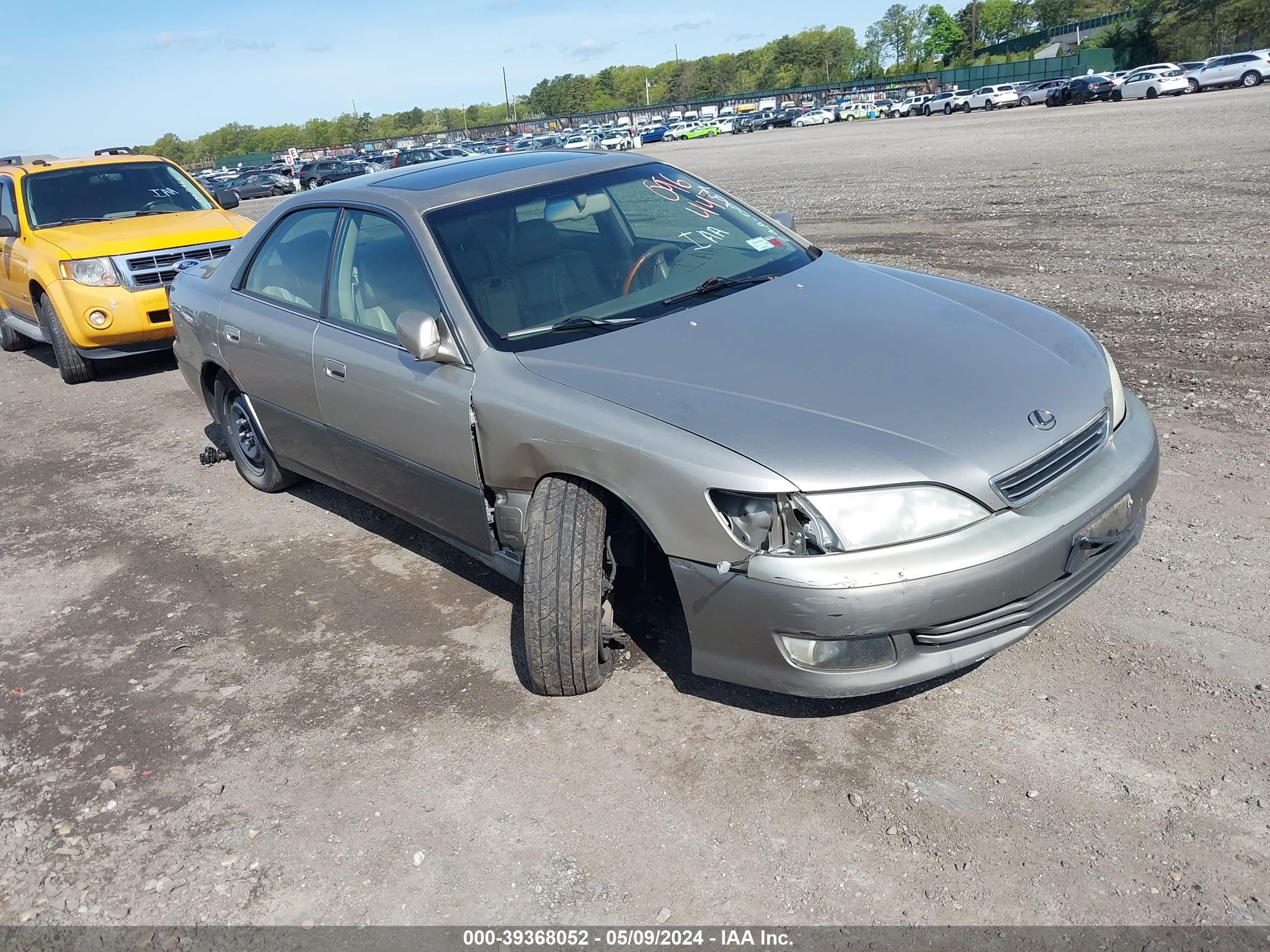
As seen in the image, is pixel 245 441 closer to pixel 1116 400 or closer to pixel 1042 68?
pixel 1116 400

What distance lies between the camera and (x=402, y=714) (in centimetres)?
346

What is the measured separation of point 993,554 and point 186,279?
4.76m

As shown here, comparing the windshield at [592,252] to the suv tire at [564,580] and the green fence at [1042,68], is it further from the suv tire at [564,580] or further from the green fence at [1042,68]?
the green fence at [1042,68]

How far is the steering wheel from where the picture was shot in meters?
3.85

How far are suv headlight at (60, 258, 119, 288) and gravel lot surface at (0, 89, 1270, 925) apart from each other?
3.33 meters

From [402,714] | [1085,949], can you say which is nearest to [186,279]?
[402,714]

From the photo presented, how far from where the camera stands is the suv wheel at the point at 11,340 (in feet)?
34.6

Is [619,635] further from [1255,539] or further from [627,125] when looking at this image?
[627,125]

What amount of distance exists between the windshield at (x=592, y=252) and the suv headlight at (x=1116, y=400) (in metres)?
1.31

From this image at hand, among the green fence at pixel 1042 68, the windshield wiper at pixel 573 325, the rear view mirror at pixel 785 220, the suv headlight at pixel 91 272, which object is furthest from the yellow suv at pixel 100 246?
the green fence at pixel 1042 68

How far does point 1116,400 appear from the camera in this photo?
11.2 feet

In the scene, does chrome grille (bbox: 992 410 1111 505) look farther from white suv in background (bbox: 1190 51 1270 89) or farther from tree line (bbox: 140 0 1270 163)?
tree line (bbox: 140 0 1270 163)

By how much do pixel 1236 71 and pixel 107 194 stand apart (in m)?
47.6

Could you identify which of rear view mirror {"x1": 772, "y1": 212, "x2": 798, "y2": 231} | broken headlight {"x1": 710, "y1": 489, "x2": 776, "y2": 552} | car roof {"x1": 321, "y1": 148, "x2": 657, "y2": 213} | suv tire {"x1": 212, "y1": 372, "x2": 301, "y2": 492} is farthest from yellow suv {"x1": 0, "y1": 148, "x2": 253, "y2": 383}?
broken headlight {"x1": 710, "y1": 489, "x2": 776, "y2": 552}
